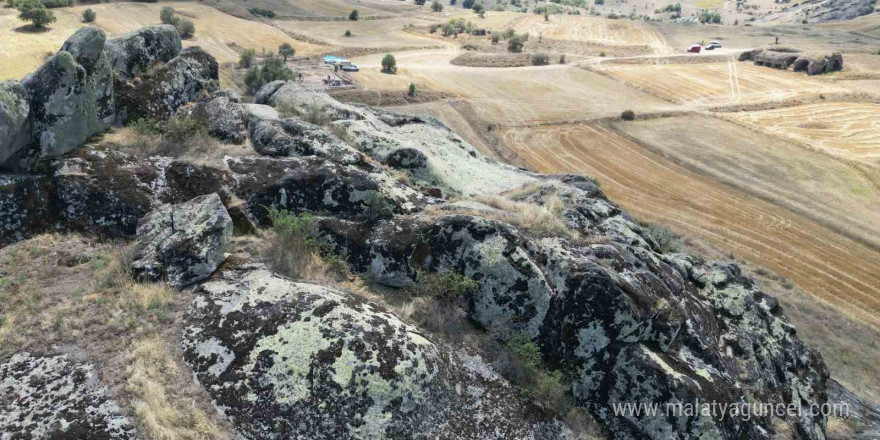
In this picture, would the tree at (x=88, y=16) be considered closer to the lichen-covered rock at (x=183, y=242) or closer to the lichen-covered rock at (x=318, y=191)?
the lichen-covered rock at (x=318, y=191)

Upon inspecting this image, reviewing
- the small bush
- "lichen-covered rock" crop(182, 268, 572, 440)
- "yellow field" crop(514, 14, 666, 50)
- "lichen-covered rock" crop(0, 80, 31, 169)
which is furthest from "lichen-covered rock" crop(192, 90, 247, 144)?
"yellow field" crop(514, 14, 666, 50)

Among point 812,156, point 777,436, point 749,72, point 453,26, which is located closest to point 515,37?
point 453,26

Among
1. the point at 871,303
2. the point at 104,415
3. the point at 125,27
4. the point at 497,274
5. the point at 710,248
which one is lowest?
the point at 871,303

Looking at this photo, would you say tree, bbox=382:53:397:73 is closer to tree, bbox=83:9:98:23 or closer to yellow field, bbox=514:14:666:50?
tree, bbox=83:9:98:23

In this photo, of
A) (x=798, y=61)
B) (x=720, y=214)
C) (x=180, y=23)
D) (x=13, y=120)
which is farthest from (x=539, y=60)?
(x=13, y=120)

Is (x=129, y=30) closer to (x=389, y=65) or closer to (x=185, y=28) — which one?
(x=185, y=28)

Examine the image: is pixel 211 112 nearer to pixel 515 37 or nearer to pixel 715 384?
pixel 715 384
